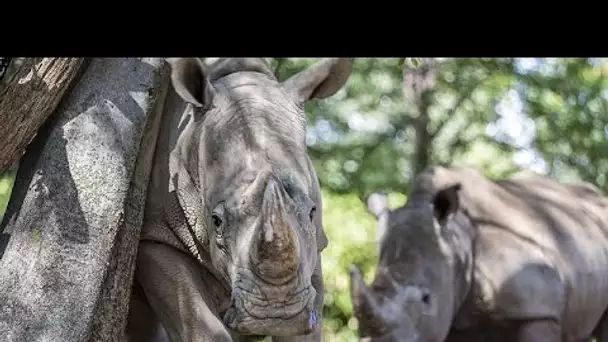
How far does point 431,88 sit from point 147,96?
21.7ft

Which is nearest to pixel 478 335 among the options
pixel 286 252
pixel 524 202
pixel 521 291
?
pixel 521 291

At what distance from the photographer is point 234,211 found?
436cm

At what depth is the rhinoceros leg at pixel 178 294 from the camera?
4875 millimetres

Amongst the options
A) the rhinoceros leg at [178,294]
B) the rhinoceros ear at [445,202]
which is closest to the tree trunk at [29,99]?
the rhinoceros leg at [178,294]

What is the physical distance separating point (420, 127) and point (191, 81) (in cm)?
710

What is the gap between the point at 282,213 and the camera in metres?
4.03

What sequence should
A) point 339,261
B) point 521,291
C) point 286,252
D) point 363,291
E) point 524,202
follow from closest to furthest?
point 286,252 < point 363,291 < point 521,291 < point 524,202 < point 339,261

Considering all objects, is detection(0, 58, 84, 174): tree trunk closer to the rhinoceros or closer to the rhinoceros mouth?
the rhinoceros mouth

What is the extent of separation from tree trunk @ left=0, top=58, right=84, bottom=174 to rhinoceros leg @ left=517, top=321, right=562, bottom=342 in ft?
12.9

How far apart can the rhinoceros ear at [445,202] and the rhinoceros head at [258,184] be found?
2618 millimetres

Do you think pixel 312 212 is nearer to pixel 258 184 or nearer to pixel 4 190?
pixel 258 184

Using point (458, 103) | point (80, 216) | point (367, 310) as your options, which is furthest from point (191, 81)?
point (458, 103)
